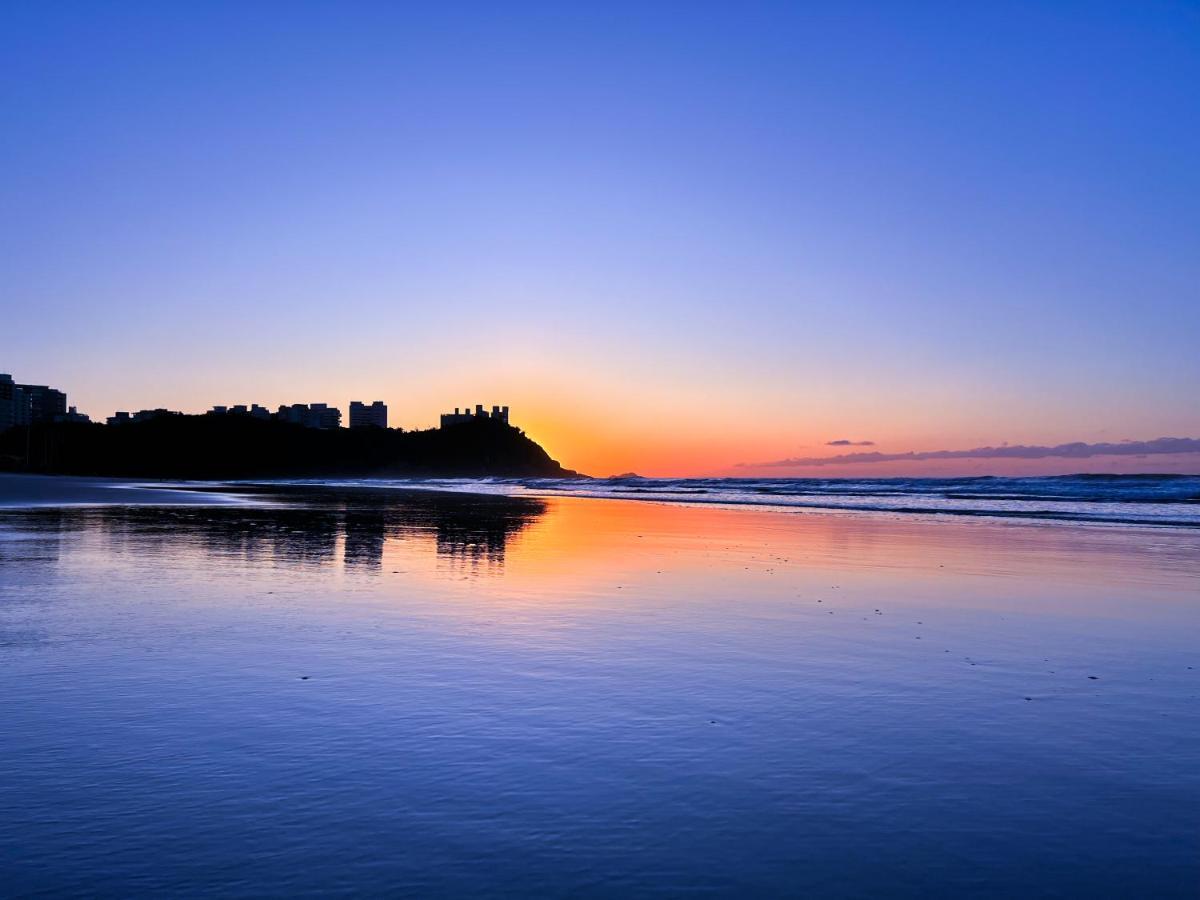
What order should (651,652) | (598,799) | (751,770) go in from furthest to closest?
1. (651,652)
2. (751,770)
3. (598,799)

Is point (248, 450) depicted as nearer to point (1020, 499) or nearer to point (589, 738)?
point (1020, 499)

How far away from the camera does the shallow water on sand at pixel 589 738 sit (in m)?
3.48

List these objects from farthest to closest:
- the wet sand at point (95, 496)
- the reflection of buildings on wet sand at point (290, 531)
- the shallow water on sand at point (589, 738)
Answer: the wet sand at point (95, 496)
the reflection of buildings on wet sand at point (290, 531)
the shallow water on sand at point (589, 738)

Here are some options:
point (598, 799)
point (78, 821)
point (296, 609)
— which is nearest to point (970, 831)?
point (598, 799)

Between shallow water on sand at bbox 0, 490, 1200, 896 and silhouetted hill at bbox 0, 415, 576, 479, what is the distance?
12150 cm

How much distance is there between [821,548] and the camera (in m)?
18.1

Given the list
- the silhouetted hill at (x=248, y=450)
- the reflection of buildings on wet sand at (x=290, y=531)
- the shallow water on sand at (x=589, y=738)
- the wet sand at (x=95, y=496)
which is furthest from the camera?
the silhouetted hill at (x=248, y=450)

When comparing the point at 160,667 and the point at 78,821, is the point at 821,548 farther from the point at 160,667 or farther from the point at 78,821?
the point at 78,821

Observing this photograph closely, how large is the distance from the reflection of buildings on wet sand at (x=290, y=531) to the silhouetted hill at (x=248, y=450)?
335ft

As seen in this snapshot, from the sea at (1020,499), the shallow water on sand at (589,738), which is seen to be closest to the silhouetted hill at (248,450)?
the sea at (1020,499)

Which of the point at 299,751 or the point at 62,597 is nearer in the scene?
the point at 299,751

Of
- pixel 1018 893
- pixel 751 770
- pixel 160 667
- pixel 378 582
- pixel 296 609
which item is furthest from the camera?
pixel 378 582

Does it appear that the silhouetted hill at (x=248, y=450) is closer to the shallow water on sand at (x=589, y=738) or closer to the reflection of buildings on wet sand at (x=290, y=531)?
the reflection of buildings on wet sand at (x=290, y=531)

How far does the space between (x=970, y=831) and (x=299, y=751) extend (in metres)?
3.35
